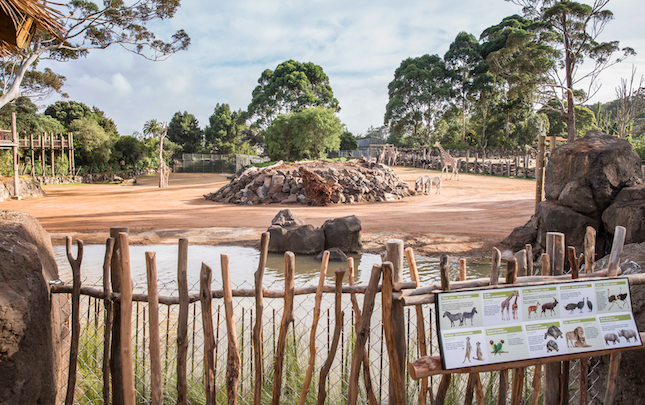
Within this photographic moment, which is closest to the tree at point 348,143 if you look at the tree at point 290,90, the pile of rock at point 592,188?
the tree at point 290,90

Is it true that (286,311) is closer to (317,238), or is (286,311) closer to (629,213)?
(629,213)

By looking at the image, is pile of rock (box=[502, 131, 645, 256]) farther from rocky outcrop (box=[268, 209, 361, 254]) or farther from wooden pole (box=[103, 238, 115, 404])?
wooden pole (box=[103, 238, 115, 404])

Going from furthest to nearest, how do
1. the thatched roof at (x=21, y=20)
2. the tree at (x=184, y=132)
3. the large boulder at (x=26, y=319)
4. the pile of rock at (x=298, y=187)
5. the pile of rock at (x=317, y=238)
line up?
the tree at (x=184, y=132)
the pile of rock at (x=298, y=187)
the pile of rock at (x=317, y=238)
the thatched roof at (x=21, y=20)
the large boulder at (x=26, y=319)

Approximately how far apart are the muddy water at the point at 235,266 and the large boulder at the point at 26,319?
4.43m

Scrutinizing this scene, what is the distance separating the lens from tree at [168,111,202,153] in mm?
50688

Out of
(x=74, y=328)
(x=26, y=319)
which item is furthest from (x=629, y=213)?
(x=26, y=319)

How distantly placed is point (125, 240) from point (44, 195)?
74.9 ft

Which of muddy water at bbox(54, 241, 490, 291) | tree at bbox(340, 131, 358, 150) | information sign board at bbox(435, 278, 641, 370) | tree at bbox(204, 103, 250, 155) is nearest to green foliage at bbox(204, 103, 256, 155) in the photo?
tree at bbox(204, 103, 250, 155)

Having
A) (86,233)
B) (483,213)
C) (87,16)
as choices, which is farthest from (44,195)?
(483,213)

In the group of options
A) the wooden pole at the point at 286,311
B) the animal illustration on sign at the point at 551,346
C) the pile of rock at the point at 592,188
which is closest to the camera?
the animal illustration on sign at the point at 551,346

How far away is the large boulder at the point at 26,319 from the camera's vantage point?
7.69ft

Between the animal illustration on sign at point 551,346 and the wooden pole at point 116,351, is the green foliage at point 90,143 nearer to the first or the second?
the wooden pole at point 116,351

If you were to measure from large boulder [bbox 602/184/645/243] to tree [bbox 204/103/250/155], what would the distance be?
43943 mm

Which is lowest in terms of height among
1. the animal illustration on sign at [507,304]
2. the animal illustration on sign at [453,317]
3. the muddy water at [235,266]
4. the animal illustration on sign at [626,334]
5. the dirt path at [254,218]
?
the muddy water at [235,266]
